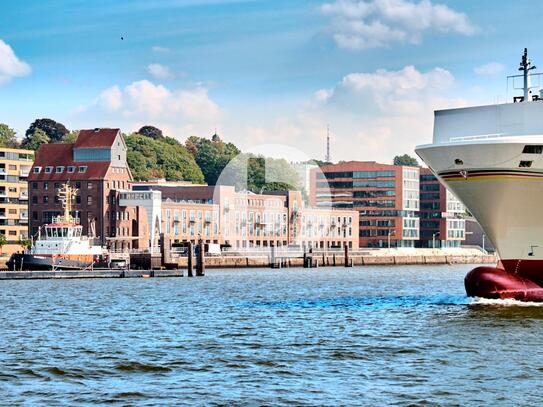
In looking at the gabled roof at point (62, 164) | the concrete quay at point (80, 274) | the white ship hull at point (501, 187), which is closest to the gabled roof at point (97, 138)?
the gabled roof at point (62, 164)

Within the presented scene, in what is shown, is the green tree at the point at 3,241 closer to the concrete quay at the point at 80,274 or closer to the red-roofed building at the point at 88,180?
the red-roofed building at the point at 88,180

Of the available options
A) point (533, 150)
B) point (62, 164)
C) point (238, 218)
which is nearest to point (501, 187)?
point (533, 150)

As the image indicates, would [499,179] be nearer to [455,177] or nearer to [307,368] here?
[455,177]

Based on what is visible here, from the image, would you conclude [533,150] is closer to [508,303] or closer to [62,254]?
[508,303]

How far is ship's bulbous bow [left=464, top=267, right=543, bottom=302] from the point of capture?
169 ft

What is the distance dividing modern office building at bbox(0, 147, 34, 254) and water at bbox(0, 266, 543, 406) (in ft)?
335

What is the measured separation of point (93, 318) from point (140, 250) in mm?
84637

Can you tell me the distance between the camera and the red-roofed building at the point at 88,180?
142375 mm

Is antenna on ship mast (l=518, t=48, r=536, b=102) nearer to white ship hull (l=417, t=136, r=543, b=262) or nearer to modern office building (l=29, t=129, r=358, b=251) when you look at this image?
white ship hull (l=417, t=136, r=543, b=262)

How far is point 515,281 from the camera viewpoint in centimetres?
5162

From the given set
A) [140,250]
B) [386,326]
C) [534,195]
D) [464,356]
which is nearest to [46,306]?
[386,326]

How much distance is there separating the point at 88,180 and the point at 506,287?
99.7 meters

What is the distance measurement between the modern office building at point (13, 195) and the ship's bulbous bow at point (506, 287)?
117 meters

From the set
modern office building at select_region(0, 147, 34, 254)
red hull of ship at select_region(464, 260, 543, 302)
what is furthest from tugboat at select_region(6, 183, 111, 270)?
modern office building at select_region(0, 147, 34, 254)
